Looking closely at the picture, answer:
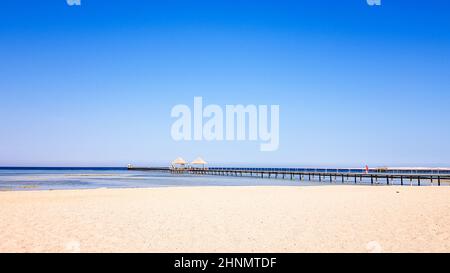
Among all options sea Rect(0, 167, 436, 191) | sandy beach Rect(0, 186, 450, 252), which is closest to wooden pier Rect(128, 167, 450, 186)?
sea Rect(0, 167, 436, 191)

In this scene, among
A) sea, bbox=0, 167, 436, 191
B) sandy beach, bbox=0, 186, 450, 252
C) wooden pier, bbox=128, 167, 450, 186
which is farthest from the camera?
wooden pier, bbox=128, 167, 450, 186

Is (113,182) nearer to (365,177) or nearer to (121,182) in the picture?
(121,182)

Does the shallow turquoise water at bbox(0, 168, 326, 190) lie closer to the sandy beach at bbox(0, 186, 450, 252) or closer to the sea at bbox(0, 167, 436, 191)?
the sea at bbox(0, 167, 436, 191)

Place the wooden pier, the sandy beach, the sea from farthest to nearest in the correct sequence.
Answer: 1. the wooden pier
2. the sea
3. the sandy beach

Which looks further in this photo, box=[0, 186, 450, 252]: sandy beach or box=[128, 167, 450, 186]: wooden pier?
box=[128, 167, 450, 186]: wooden pier

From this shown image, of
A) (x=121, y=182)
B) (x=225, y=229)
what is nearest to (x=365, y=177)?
(x=121, y=182)

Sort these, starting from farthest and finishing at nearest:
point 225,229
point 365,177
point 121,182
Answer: point 365,177 < point 121,182 < point 225,229

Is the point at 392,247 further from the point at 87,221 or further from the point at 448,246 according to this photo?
the point at 87,221

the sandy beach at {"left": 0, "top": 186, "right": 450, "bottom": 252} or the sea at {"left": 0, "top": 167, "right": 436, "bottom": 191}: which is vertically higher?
the sandy beach at {"left": 0, "top": 186, "right": 450, "bottom": 252}

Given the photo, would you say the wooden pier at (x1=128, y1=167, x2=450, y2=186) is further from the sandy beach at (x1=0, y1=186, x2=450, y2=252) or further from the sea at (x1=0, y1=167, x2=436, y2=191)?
the sandy beach at (x1=0, y1=186, x2=450, y2=252)

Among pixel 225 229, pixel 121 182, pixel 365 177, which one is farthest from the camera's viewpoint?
pixel 365 177

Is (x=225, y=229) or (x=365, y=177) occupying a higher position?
(x=225, y=229)

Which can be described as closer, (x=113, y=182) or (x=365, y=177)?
(x=113, y=182)
